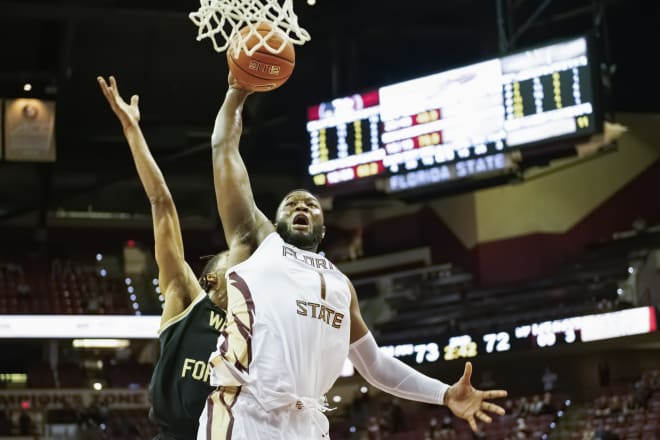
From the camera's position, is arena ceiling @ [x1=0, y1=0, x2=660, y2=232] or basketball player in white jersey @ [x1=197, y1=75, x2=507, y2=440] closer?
basketball player in white jersey @ [x1=197, y1=75, x2=507, y2=440]

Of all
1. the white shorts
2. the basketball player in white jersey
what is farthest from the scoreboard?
the white shorts

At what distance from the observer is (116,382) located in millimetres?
19922

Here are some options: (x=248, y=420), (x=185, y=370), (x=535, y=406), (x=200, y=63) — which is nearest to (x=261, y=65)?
(x=185, y=370)

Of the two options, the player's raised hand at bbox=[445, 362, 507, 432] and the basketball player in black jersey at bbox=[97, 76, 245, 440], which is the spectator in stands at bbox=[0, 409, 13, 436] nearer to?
the basketball player in black jersey at bbox=[97, 76, 245, 440]

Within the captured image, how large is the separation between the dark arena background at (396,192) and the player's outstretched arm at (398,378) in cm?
832

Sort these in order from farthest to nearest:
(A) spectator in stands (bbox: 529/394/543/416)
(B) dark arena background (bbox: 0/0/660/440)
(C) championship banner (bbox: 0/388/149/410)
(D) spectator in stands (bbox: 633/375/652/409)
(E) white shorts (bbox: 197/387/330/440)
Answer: (C) championship banner (bbox: 0/388/149/410) → (A) spectator in stands (bbox: 529/394/543/416) → (D) spectator in stands (bbox: 633/375/652/409) → (B) dark arena background (bbox: 0/0/660/440) → (E) white shorts (bbox: 197/387/330/440)

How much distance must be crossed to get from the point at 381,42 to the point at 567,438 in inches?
270

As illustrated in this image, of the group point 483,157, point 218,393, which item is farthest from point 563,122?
point 218,393

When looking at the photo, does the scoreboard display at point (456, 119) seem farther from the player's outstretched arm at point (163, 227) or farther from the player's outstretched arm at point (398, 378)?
the player's outstretched arm at point (398, 378)

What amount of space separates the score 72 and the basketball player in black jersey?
1045 centimetres

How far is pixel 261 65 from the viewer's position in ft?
15.0

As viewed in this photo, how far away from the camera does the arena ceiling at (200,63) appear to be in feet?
52.9

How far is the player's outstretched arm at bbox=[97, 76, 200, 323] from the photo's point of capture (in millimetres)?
4895

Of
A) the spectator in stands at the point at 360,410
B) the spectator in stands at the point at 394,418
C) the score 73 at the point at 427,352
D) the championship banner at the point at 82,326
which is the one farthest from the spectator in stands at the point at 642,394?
the championship banner at the point at 82,326
